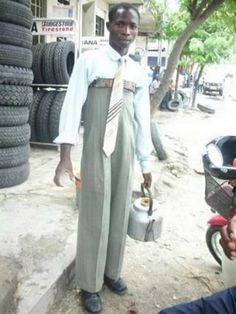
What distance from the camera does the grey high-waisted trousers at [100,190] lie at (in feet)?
7.91

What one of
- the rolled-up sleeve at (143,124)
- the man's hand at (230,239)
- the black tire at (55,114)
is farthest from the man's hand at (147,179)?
the black tire at (55,114)

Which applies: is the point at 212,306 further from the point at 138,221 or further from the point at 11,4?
the point at 11,4

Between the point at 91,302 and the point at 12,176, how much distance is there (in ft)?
7.39

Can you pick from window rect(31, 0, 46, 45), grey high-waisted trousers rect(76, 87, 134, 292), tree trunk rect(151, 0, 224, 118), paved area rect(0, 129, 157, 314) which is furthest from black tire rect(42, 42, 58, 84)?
grey high-waisted trousers rect(76, 87, 134, 292)

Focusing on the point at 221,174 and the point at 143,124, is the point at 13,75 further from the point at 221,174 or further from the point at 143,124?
the point at 221,174


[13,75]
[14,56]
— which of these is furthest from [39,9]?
[13,75]

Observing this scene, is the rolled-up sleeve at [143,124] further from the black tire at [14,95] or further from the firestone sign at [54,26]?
the firestone sign at [54,26]

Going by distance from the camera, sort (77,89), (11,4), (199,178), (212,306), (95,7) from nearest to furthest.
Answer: (212,306)
(77,89)
(11,4)
(199,178)
(95,7)

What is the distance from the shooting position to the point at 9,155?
4508 millimetres

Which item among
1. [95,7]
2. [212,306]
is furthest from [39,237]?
[95,7]

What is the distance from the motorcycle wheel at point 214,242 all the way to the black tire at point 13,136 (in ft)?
7.72

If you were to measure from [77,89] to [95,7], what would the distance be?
1095cm

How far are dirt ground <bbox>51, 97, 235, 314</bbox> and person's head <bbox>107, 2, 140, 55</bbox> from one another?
1693 millimetres

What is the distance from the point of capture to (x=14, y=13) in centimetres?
438
